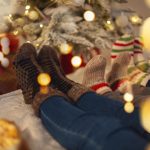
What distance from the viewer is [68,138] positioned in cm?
69

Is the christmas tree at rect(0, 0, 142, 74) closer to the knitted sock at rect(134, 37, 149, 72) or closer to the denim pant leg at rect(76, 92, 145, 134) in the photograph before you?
the knitted sock at rect(134, 37, 149, 72)

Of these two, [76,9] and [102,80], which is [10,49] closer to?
[76,9]

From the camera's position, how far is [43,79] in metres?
0.92

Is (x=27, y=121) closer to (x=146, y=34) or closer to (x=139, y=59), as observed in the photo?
(x=146, y=34)

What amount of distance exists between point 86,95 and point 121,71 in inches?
11.3

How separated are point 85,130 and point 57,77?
1.15 feet

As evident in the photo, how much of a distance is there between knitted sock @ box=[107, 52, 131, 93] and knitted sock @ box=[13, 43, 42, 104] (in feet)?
0.94

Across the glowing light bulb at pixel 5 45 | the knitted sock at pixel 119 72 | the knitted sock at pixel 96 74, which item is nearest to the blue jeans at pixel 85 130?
the knitted sock at pixel 96 74

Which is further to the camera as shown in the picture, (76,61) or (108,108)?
(76,61)

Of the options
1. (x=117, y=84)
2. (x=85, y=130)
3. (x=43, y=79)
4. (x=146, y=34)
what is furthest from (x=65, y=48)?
(x=146, y=34)

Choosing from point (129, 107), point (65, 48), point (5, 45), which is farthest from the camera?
point (65, 48)

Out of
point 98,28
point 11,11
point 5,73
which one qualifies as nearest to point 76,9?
point 98,28

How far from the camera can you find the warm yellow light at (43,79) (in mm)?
911

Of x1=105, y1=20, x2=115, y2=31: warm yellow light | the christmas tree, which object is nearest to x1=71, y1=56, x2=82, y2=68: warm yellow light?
the christmas tree
